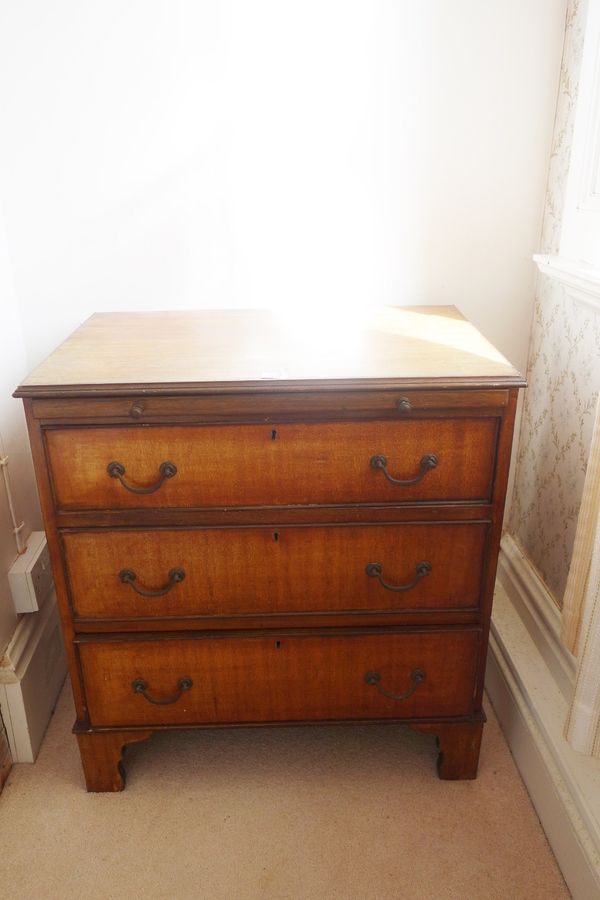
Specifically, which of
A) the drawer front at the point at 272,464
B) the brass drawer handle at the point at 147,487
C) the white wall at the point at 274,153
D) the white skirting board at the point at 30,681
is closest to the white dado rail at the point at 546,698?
the white wall at the point at 274,153

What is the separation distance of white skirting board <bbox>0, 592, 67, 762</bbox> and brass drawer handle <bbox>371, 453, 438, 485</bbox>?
3.21 ft

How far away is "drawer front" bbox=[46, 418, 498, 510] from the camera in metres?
1.35

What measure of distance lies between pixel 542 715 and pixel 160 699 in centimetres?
83

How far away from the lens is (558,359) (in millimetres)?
1747

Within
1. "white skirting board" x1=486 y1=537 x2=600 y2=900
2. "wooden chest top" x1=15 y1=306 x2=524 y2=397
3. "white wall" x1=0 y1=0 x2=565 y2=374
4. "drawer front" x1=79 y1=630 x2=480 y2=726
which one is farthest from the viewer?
"white wall" x1=0 y1=0 x2=565 y2=374

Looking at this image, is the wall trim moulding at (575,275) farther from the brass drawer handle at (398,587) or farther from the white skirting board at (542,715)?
the white skirting board at (542,715)

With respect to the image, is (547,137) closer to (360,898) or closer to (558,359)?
(558,359)

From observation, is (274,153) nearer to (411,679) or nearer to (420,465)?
(420,465)

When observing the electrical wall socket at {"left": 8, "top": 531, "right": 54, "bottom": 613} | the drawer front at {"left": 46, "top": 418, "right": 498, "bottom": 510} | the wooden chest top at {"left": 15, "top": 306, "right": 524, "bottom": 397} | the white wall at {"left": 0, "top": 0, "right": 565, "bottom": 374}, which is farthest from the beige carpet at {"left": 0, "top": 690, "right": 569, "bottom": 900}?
the white wall at {"left": 0, "top": 0, "right": 565, "bottom": 374}

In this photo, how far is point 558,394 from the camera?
1.75 m

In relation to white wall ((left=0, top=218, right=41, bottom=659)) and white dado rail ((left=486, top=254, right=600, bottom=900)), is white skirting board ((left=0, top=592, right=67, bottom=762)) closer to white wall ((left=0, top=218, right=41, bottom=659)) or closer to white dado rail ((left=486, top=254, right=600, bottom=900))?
white wall ((left=0, top=218, right=41, bottom=659))

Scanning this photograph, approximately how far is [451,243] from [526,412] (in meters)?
0.49

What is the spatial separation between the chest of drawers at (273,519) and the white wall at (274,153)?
25 centimetres

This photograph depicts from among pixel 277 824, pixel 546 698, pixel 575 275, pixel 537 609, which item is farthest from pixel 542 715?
pixel 575 275
